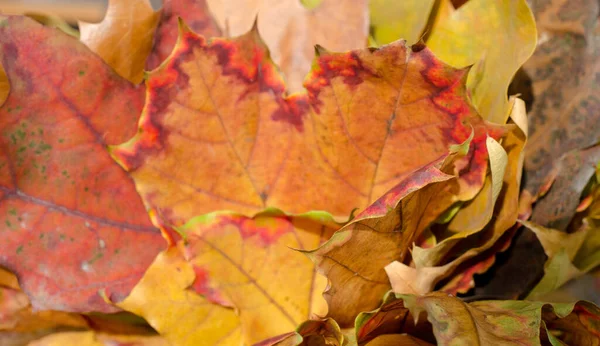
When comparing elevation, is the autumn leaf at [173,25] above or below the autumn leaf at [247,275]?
above

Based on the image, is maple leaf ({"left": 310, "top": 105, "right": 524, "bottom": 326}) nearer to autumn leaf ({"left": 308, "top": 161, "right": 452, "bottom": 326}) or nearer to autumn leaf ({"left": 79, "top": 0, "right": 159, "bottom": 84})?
autumn leaf ({"left": 308, "top": 161, "right": 452, "bottom": 326})

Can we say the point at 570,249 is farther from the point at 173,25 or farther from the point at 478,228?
the point at 173,25

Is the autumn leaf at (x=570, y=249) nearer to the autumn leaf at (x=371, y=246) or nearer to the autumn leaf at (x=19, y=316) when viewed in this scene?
the autumn leaf at (x=371, y=246)

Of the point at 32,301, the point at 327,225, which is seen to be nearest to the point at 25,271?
the point at 32,301

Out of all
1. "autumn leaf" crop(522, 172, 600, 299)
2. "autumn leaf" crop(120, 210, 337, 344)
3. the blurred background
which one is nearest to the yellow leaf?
"autumn leaf" crop(120, 210, 337, 344)

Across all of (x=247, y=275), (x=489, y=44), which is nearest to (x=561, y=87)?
(x=489, y=44)

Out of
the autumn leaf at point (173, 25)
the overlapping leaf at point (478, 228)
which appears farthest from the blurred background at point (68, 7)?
the overlapping leaf at point (478, 228)

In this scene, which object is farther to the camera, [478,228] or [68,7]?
[68,7]
